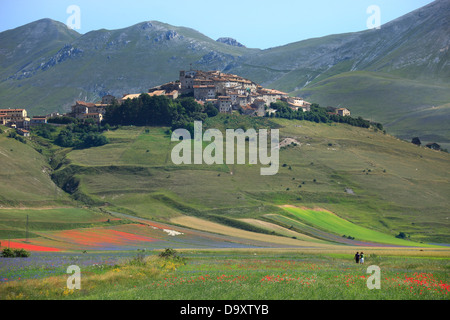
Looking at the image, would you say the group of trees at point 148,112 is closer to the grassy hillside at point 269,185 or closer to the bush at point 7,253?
the grassy hillside at point 269,185

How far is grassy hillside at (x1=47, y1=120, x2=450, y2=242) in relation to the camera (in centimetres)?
13025

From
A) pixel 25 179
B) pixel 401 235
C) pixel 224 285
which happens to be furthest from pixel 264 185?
pixel 224 285

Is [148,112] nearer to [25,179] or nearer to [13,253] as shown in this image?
[25,179]

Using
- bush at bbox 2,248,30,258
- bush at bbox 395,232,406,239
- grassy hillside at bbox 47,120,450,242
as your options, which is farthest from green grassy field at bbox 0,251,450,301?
bush at bbox 395,232,406,239

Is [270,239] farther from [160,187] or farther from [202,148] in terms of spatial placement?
[202,148]

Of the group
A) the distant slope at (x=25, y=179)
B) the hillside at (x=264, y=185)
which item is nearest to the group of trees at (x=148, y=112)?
the hillside at (x=264, y=185)

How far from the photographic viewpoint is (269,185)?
148 meters

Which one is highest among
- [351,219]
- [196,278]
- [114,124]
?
[114,124]

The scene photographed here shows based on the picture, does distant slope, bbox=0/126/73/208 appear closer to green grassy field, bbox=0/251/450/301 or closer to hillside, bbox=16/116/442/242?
hillside, bbox=16/116/442/242

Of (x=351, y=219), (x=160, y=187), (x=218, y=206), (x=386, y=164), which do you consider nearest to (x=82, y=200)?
(x=160, y=187)

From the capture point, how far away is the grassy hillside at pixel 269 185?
130250 mm
